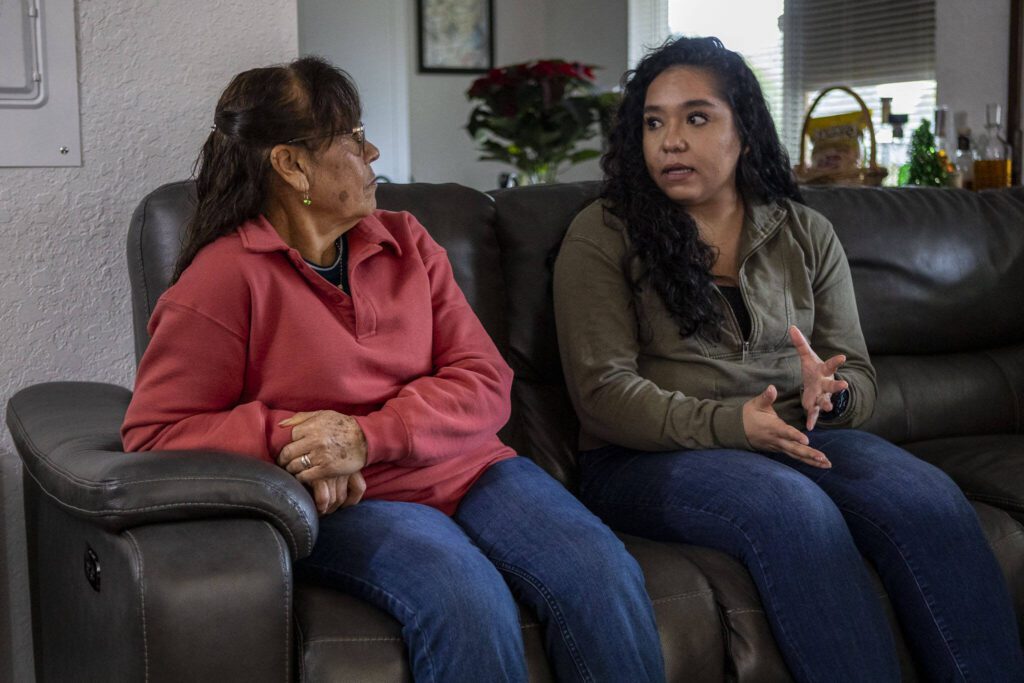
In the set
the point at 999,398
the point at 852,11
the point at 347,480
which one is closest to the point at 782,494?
the point at 347,480

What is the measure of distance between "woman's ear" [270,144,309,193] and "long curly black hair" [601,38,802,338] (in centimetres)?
56

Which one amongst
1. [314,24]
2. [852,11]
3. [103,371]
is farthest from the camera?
[314,24]

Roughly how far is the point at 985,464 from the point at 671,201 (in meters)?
0.73

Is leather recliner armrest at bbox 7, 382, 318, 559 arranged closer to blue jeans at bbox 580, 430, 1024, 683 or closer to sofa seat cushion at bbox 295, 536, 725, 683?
sofa seat cushion at bbox 295, 536, 725, 683

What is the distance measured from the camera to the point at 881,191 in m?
2.43

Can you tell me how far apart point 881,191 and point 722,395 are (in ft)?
2.84

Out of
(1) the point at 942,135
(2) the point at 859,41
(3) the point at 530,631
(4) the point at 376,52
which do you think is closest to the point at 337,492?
(3) the point at 530,631

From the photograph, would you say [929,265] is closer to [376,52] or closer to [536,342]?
[536,342]

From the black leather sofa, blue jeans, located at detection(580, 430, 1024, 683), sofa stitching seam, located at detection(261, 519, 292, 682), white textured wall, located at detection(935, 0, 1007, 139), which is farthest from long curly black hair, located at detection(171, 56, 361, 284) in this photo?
white textured wall, located at detection(935, 0, 1007, 139)

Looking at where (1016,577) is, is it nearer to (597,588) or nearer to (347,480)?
(597,588)

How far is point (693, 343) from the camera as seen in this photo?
1.83m

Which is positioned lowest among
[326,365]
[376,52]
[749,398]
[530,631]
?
[530,631]

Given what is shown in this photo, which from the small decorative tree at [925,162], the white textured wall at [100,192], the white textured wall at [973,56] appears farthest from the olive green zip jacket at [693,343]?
the white textured wall at [973,56]

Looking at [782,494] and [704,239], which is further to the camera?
[704,239]
